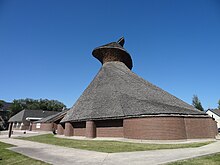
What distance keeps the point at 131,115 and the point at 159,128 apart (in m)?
3.40

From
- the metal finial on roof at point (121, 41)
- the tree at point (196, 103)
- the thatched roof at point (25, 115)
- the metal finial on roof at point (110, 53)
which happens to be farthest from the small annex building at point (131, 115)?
the tree at point (196, 103)

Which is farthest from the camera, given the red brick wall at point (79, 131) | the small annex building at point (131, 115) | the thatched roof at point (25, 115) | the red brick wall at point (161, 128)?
the thatched roof at point (25, 115)

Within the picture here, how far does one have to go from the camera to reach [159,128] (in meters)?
16.5

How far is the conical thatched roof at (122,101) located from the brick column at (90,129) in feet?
2.38

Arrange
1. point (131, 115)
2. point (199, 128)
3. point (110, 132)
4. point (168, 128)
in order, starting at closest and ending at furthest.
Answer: point (168, 128) → point (199, 128) → point (131, 115) → point (110, 132)

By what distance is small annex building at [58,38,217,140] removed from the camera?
55.1 feet

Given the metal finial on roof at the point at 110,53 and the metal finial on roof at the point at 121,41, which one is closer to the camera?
the metal finial on roof at the point at 110,53

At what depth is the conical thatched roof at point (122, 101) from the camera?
18.5m

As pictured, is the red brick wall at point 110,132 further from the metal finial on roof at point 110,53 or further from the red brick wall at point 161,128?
the metal finial on roof at point 110,53

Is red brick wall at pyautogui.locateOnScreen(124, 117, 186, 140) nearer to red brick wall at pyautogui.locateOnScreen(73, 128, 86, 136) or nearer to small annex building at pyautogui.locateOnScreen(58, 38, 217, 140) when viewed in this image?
small annex building at pyautogui.locateOnScreen(58, 38, 217, 140)

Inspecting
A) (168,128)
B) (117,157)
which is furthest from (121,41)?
(117,157)

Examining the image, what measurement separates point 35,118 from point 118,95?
1640 inches

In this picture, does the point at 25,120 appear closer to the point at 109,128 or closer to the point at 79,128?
the point at 79,128

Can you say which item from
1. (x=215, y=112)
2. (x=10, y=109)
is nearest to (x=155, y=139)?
(x=215, y=112)
